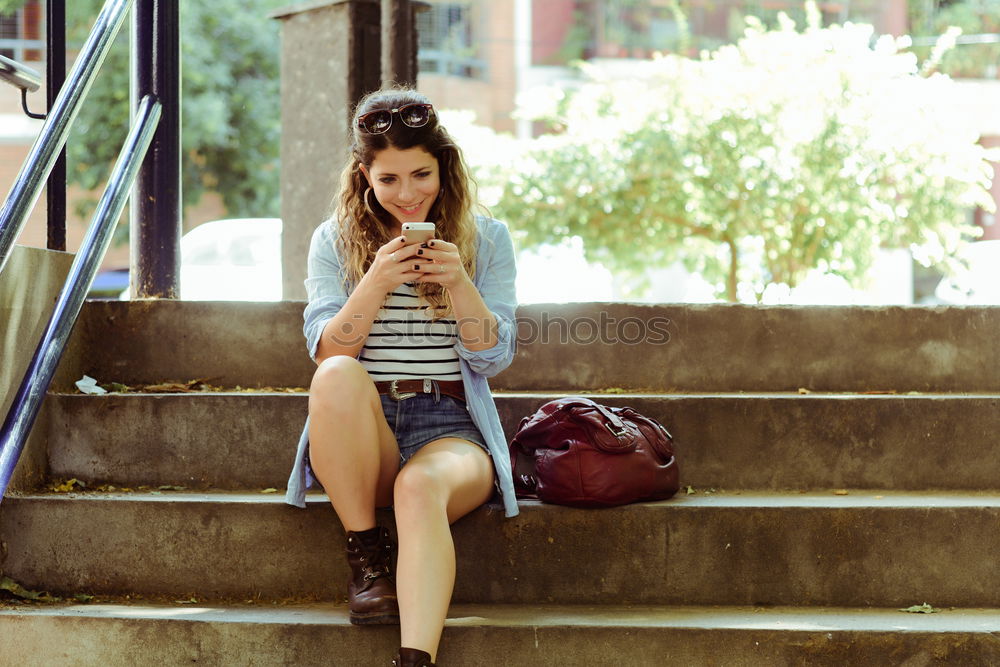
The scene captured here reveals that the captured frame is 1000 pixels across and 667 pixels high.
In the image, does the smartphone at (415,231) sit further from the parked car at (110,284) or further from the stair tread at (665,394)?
the parked car at (110,284)

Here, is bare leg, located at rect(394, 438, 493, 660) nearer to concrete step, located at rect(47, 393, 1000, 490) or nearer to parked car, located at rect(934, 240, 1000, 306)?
concrete step, located at rect(47, 393, 1000, 490)

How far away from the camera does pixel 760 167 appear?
36.1ft

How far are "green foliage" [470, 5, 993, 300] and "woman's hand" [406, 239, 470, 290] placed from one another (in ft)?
27.1

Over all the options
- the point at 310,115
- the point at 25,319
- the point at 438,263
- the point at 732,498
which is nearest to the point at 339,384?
the point at 438,263

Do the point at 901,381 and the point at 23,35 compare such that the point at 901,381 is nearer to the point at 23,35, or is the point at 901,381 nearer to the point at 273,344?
the point at 273,344

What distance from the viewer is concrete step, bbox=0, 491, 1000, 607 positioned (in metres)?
2.96

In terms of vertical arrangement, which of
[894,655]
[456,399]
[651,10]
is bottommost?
[894,655]

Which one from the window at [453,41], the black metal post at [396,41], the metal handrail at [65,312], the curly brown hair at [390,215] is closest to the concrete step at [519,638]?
the metal handrail at [65,312]

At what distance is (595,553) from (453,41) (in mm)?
20003

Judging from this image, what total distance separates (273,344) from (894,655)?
2.22 m

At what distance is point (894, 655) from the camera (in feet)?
8.81

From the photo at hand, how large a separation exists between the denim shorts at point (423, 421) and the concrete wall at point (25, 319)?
112 cm

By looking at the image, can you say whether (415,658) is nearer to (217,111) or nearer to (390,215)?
(390,215)

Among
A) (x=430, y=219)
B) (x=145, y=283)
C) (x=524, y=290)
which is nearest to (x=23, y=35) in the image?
(x=524, y=290)
